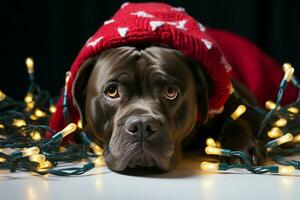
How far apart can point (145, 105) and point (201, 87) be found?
0.21 metres

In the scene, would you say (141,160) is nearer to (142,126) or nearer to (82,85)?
(142,126)

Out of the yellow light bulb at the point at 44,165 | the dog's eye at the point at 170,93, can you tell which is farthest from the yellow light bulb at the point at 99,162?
the dog's eye at the point at 170,93

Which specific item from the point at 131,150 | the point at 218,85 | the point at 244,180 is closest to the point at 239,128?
the point at 218,85

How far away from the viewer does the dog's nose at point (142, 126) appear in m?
1.19

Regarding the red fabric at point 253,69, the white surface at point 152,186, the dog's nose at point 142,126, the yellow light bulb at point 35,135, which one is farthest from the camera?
the red fabric at point 253,69

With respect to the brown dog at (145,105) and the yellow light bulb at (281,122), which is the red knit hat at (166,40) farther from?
the yellow light bulb at (281,122)

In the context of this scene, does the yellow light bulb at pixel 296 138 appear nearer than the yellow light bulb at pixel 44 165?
No

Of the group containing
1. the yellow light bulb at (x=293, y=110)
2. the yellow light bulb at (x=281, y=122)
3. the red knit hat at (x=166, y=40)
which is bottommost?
the yellow light bulb at (x=281, y=122)

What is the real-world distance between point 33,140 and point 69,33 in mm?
1097

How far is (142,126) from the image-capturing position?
3.90 feet

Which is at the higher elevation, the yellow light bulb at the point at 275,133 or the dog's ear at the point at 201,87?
the dog's ear at the point at 201,87

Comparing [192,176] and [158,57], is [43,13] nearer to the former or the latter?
[158,57]

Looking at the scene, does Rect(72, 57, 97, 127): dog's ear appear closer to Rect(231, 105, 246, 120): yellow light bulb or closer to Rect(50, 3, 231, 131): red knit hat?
Rect(50, 3, 231, 131): red knit hat

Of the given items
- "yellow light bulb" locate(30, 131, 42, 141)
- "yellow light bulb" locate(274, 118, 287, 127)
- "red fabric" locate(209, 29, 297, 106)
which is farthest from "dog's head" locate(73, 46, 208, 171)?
"red fabric" locate(209, 29, 297, 106)
